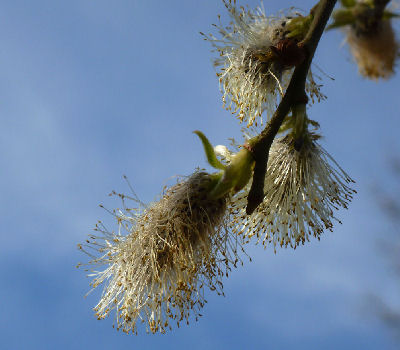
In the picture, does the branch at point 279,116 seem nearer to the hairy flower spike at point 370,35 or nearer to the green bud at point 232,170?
the green bud at point 232,170

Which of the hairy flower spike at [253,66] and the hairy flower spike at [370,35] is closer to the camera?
the hairy flower spike at [370,35]

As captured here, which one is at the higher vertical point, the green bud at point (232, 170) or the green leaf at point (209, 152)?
the green leaf at point (209, 152)

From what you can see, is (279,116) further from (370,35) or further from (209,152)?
(370,35)

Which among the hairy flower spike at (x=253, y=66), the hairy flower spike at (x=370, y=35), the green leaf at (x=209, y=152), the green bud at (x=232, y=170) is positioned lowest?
the hairy flower spike at (x=370, y=35)

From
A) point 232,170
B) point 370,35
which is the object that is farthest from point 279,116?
point 370,35

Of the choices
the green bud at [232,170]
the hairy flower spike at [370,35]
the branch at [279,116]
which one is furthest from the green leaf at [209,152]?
the hairy flower spike at [370,35]

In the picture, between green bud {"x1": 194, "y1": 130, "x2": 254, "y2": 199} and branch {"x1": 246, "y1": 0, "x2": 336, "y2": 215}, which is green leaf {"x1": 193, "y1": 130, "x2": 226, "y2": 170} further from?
branch {"x1": 246, "y1": 0, "x2": 336, "y2": 215}

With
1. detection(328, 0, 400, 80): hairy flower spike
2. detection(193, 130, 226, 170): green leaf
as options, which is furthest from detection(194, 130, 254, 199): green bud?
detection(328, 0, 400, 80): hairy flower spike
